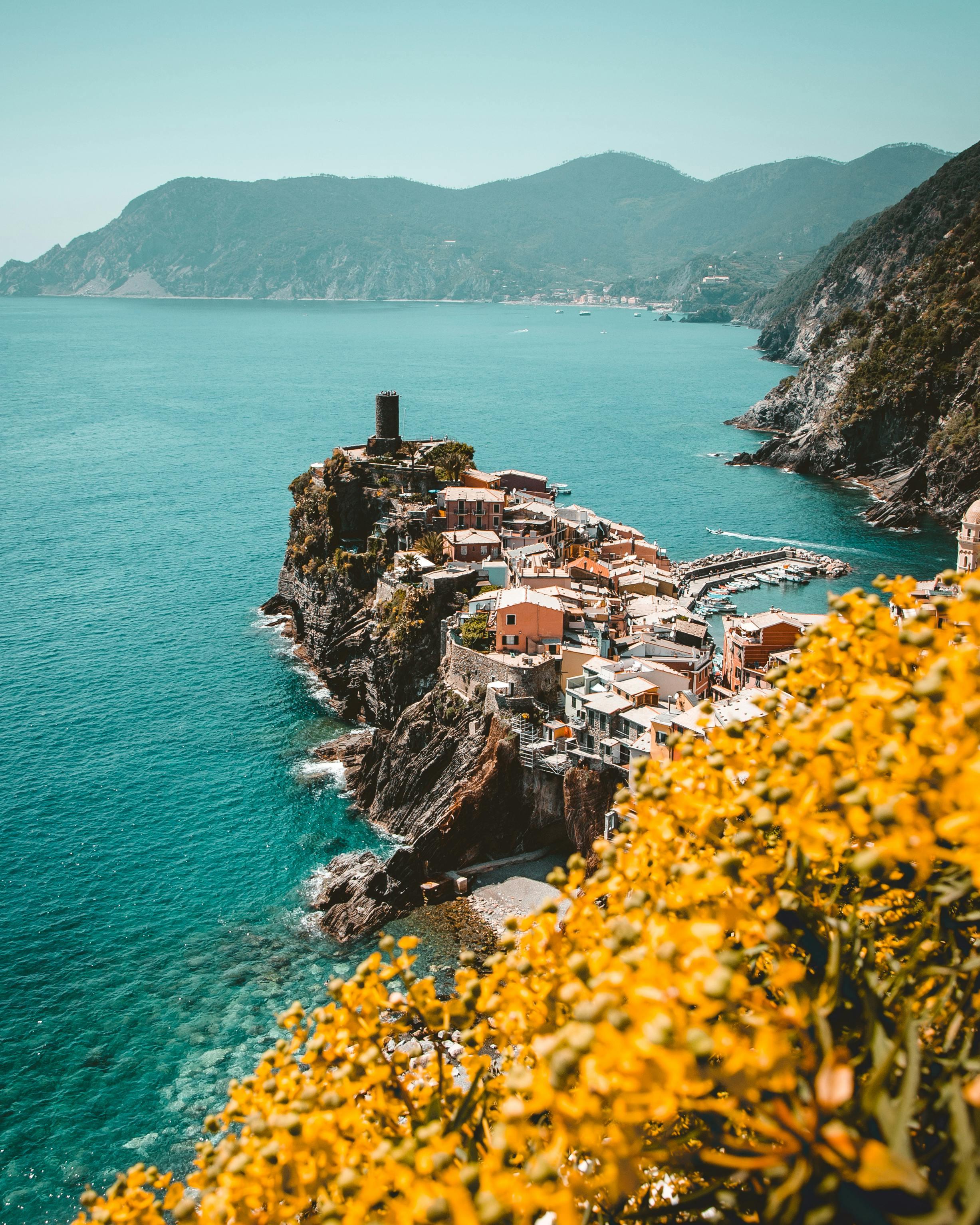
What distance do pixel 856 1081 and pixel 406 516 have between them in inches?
2682

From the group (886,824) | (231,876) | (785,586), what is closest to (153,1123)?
(231,876)

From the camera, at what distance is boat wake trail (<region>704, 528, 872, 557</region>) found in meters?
104

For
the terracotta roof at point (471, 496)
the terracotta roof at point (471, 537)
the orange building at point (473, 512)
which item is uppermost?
the terracotta roof at point (471, 496)

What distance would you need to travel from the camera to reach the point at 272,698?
67312 millimetres

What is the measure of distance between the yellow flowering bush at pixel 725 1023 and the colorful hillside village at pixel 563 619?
2071 cm

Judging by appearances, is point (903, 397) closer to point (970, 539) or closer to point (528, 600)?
point (970, 539)

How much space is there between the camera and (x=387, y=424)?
8706cm

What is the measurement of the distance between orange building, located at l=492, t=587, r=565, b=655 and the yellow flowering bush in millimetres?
41124

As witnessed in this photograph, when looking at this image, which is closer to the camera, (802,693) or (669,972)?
(669,972)

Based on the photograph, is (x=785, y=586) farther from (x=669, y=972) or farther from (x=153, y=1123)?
(x=669, y=972)

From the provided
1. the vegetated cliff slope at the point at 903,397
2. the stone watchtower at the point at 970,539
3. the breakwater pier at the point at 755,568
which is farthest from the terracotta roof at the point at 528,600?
the vegetated cliff slope at the point at 903,397

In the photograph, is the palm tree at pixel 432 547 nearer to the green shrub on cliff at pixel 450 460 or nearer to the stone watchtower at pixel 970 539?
the green shrub on cliff at pixel 450 460

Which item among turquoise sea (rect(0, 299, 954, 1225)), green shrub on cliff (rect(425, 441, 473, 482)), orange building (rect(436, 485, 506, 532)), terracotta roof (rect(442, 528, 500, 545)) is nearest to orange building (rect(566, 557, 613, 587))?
terracotta roof (rect(442, 528, 500, 545))

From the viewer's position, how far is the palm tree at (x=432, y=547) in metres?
69.1
